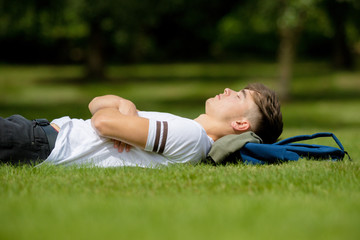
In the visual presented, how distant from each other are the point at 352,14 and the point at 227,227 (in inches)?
1205

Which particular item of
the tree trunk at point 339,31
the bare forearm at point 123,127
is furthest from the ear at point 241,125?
the tree trunk at point 339,31

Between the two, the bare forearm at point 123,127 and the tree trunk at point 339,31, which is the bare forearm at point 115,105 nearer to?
the bare forearm at point 123,127

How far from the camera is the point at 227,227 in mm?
2799

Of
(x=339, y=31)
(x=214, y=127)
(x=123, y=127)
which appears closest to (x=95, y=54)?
(x=339, y=31)

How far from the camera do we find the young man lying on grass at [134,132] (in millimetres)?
4262

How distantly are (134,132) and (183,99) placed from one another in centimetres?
1794

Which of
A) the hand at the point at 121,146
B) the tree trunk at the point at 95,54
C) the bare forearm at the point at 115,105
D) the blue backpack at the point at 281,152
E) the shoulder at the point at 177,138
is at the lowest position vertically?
the tree trunk at the point at 95,54

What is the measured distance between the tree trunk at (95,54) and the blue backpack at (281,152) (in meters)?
22.9

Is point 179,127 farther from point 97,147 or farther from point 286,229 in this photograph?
point 286,229

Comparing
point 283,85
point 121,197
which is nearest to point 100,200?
point 121,197

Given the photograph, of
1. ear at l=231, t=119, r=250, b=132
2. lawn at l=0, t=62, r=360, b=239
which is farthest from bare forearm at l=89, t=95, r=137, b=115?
ear at l=231, t=119, r=250, b=132

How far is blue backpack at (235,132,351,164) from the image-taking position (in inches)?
185

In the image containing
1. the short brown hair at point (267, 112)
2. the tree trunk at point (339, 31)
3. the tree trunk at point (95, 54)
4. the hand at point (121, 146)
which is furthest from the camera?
the tree trunk at point (339, 31)

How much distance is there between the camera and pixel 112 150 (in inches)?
180
